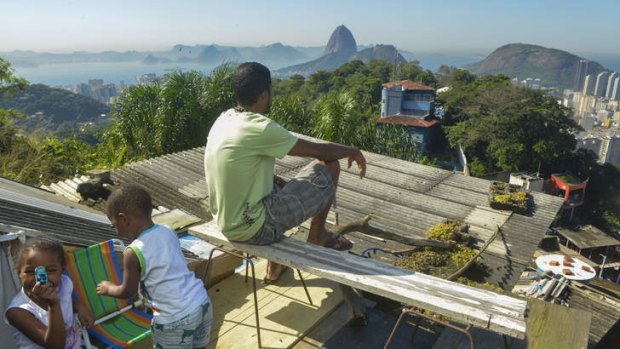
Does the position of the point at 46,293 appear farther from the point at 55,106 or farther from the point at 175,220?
the point at 55,106

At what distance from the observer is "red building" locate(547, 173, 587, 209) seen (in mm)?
37531

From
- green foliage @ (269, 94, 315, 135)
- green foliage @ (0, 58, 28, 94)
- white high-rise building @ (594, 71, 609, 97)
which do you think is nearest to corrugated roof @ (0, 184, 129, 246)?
green foliage @ (269, 94, 315, 135)

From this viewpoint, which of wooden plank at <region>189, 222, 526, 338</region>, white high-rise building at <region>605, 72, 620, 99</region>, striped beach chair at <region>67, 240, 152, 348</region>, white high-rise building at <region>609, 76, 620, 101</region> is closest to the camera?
wooden plank at <region>189, 222, 526, 338</region>

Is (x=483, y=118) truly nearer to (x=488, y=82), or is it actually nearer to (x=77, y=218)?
(x=488, y=82)

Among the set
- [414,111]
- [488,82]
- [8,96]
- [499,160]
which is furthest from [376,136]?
[488,82]

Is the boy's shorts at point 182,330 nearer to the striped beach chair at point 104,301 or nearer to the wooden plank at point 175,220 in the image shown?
the striped beach chair at point 104,301

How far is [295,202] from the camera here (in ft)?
11.4

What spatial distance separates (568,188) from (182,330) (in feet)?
138

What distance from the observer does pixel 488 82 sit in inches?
2029

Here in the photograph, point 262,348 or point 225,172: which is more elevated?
point 225,172

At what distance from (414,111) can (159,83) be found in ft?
120

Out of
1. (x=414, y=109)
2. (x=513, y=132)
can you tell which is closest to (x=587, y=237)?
(x=513, y=132)

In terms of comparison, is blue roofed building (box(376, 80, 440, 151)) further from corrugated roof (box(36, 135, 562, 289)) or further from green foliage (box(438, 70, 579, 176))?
corrugated roof (box(36, 135, 562, 289))

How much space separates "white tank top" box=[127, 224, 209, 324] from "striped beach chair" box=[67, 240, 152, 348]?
0.62 meters
